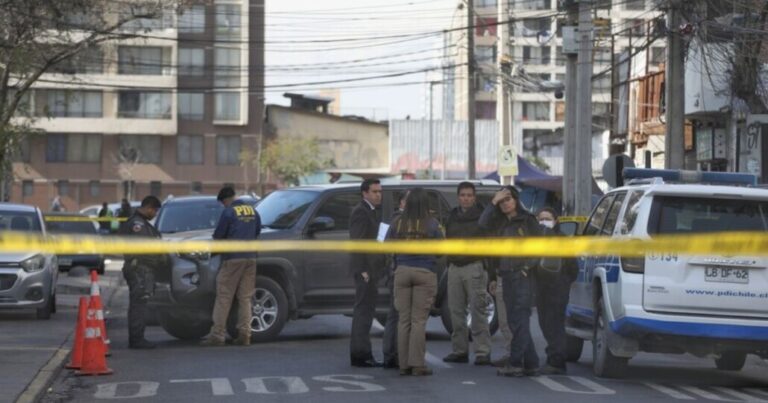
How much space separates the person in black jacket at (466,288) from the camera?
1459 cm

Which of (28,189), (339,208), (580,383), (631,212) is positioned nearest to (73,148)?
(28,189)

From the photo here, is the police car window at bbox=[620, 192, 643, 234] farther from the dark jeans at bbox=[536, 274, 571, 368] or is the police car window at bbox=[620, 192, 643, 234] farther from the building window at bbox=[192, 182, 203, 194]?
the building window at bbox=[192, 182, 203, 194]

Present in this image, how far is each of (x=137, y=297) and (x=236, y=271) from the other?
1206 millimetres

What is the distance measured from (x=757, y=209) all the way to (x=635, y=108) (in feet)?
100

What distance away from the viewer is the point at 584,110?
2509cm

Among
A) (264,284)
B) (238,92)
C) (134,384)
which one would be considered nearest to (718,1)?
(264,284)

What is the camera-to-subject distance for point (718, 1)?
979 inches

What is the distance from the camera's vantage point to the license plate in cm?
1245

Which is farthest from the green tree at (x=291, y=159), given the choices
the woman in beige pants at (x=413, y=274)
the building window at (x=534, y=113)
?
the woman in beige pants at (x=413, y=274)

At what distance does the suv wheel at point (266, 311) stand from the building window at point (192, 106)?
6844 centimetres

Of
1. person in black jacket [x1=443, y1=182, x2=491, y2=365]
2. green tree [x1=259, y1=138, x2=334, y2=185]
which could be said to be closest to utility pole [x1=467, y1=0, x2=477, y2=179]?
person in black jacket [x1=443, y1=182, x2=491, y2=365]

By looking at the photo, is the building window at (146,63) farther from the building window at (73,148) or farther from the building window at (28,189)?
the building window at (28,189)

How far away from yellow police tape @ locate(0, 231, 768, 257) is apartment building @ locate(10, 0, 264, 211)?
2579 inches

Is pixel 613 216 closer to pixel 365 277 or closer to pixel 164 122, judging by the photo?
pixel 365 277
